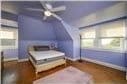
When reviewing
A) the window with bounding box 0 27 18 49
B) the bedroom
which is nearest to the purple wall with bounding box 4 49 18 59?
the bedroom

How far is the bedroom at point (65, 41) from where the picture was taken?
2.61 m

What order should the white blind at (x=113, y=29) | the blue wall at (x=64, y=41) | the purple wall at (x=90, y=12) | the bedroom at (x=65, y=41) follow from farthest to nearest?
the blue wall at (x=64, y=41), the white blind at (x=113, y=29), the bedroom at (x=65, y=41), the purple wall at (x=90, y=12)

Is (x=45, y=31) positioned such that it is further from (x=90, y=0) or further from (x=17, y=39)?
(x=90, y=0)

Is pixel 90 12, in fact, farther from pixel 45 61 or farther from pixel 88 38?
pixel 45 61

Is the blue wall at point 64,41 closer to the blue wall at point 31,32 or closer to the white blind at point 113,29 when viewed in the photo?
the blue wall at point 31,32

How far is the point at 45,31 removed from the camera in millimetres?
5086

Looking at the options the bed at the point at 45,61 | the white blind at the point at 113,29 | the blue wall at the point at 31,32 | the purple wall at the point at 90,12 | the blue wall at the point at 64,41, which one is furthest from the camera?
the blue wall at the point at 64,41

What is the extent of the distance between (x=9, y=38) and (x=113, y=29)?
4.97 metres

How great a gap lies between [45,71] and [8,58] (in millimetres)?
2469

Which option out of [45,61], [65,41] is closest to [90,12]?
[45,61]

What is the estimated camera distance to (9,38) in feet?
14.5

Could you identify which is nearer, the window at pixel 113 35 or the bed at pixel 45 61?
the bed at pixel 45 61

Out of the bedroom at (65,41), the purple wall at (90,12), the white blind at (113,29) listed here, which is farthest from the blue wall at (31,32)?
the white blind at (113,29)

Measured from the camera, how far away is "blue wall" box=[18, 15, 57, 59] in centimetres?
416
